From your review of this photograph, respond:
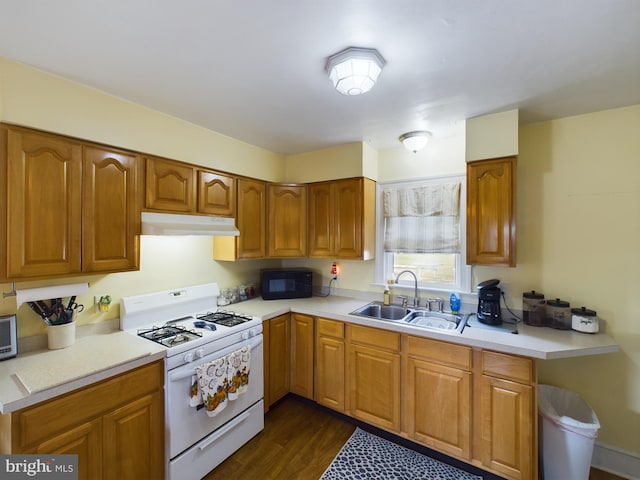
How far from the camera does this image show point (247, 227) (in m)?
2.66

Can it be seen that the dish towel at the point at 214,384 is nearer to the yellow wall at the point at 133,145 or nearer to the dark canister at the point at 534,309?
the yellow wall at the point at 133,145

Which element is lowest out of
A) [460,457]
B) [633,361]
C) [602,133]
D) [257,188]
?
[460,457]

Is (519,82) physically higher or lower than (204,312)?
higher

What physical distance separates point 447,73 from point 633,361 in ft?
7.44

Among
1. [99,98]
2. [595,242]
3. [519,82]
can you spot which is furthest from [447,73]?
[99,98]

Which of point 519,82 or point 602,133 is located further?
point 602,133

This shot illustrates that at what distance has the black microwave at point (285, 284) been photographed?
2.93 meters

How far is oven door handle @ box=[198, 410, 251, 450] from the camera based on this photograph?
6.02 ft

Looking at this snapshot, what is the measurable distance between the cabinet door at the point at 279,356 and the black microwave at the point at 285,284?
0.37 meters

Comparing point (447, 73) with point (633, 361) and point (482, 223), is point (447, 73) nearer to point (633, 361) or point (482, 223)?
point (482, 223)

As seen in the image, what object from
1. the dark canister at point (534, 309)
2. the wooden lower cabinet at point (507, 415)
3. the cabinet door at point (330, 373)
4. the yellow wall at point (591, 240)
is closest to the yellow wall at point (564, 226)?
the yellow wall at point (591, 240)

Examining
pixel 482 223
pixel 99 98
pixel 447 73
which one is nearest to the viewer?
pixel 447 73

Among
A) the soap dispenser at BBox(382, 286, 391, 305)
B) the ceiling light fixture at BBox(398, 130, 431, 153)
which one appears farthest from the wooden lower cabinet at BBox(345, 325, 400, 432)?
the ceiling light fixture at BBox(398, 130, 431, 153)

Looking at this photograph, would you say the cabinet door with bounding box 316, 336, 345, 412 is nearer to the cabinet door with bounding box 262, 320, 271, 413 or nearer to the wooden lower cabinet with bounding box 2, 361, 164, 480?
the cabinet door with bounding box 262, 320, 271, 413
